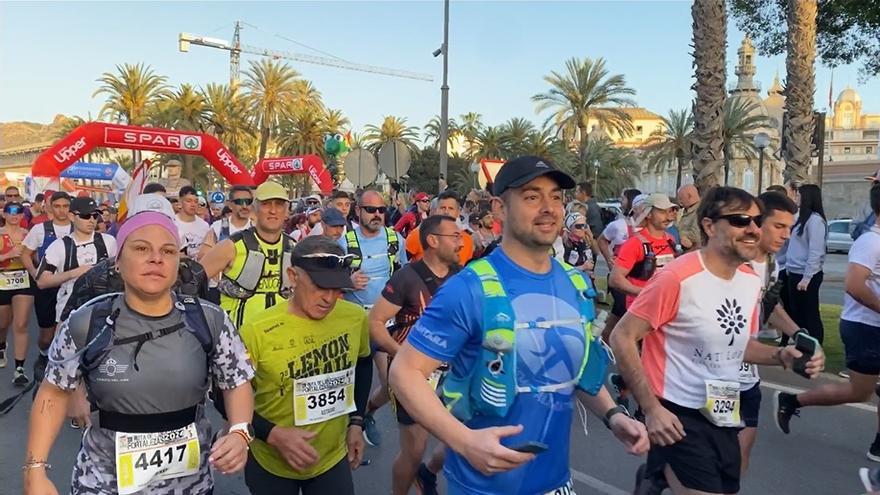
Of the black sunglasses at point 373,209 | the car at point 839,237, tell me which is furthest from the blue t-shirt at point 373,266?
the car at point 839,237

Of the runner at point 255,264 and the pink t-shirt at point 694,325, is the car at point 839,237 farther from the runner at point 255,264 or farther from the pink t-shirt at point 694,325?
the pink t-shirt at point 694,325

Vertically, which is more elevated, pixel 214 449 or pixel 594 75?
pixel 594 75

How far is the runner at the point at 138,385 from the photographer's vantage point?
8.61 feet

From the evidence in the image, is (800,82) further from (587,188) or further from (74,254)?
(74,254)

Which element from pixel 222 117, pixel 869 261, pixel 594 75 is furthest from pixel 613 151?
pixel 869 261

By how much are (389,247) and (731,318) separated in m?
4.20

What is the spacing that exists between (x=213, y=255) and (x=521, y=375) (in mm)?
3559

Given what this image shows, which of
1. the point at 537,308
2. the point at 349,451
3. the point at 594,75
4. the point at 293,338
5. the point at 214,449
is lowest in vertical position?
the point at 349,451

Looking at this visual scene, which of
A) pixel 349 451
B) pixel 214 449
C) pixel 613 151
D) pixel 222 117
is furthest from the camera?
pixel 613 151

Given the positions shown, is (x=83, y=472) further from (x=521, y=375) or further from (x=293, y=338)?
(x=521, y=375)

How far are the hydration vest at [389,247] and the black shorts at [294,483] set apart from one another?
135 inches

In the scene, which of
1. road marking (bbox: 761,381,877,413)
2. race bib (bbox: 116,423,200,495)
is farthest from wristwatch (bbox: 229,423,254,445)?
road marking (bbox: 761,381,877,413)

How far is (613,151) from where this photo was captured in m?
61.9

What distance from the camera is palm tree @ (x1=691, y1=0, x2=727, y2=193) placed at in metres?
10.1
